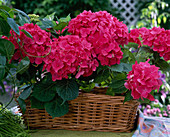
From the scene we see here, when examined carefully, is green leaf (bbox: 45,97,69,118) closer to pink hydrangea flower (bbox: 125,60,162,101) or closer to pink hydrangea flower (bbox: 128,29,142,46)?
pink hydrangea flower (bbox: 125,60,162,101)

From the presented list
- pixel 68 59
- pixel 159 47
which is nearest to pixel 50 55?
pixel 68 59

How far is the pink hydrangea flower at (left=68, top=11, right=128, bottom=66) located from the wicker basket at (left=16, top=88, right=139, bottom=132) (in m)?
0.18

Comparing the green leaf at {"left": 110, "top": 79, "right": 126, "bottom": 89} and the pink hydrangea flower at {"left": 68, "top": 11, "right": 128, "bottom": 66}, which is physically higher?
the pink hydrangea flower at {"left": 68, "top": 11, "right": 128, "bottom": 66}

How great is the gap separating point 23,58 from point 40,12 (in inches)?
100

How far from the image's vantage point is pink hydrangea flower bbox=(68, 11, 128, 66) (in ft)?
2.94

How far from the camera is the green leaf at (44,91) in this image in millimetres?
A: 923

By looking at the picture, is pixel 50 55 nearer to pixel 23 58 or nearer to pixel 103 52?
pixel 23 58

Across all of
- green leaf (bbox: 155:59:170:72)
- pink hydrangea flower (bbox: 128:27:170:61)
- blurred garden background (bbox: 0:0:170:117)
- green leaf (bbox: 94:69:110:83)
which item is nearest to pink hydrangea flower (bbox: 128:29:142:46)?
pink hydrangea flower (bbox: 128:27:170:61)

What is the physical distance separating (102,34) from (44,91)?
1.18 ft

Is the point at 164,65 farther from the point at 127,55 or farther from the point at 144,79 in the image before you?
the point at 144,79

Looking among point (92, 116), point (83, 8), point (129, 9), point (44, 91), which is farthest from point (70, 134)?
point (129, 9)

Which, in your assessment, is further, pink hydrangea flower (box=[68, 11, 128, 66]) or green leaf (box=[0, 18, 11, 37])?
pink hydrangea flower (box=[68, 11, 128, 66])

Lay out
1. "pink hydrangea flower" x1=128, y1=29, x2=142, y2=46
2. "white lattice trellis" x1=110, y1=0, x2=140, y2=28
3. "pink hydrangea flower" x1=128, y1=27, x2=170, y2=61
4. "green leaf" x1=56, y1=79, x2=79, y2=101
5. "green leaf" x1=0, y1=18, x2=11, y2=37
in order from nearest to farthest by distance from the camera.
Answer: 1. "green leaf" x1=0, y1=18, x2=11, y2=37
2. "green leaf" x1=56, y1=79, x2=79, y2=101
3. "pink hydrangea flower" x1=128, y1=27, x2=170, y2=61
4. "pink hydrangea flower" x1=128, y1=29, x2=142, y2=46
5. "white lattice trellis" x1=110, y1=0, x2=140, y2=28

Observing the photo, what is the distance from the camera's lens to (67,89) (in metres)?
0.90
